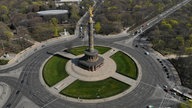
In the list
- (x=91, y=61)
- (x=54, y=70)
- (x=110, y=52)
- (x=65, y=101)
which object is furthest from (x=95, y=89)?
(x=110, y=52)

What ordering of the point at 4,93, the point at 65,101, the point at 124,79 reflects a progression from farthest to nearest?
the point at 124,79 → the point at 4,93 → the point at 65,101

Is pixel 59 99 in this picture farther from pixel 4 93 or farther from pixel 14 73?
pixel 14 73

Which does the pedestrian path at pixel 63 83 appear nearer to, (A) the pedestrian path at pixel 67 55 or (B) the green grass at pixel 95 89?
(B) the green grass at pixel 95 89

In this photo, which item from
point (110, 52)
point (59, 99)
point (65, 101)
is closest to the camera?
point (65, 101)

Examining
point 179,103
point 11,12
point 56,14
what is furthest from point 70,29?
point 179,103

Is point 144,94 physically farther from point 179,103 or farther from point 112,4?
point 112,4

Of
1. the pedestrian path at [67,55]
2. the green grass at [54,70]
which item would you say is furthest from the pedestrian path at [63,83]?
the pedestrian path at [67,55]

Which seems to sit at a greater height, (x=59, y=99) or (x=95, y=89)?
(x=95, y=89)
